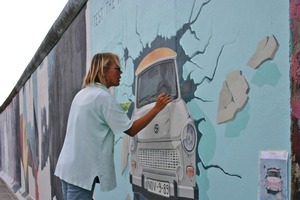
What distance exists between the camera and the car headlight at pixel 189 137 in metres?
2.45

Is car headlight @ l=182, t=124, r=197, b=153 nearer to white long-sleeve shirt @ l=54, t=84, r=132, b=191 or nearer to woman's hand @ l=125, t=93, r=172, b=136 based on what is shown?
woman's hand @ l=125, t=93, r=172, b=136

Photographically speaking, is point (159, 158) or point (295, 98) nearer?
point (295, 98)

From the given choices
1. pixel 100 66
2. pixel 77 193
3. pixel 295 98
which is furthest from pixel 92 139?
pixel 295 98

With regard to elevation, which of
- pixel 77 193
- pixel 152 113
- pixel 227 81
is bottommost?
pixel 77 193

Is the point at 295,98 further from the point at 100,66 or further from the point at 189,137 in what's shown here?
the point at 100,66

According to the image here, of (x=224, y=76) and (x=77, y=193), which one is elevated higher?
(x=224, y=76)

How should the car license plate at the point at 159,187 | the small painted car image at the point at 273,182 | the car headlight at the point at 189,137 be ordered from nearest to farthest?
the small painted car image at the point at 273,182 < the car headlight at the point at 189,137 < the car license plate at the point at 159,187

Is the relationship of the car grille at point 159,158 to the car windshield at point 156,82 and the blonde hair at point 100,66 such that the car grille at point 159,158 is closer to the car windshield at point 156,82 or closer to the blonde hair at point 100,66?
the car windshield at point 156,82

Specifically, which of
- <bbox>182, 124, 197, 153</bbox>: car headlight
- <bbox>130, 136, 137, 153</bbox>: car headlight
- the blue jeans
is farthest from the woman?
<bbox>130, 136, 137, 153</bbox>: car headlight

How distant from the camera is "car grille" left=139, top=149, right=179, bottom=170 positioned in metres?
2.70

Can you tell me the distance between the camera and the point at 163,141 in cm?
282

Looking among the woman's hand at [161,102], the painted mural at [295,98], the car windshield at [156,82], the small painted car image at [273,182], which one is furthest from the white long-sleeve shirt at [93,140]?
the painted mural at [295,98]

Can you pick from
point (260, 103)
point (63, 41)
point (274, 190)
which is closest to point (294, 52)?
point (260, 103)

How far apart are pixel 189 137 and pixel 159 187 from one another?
58cm
